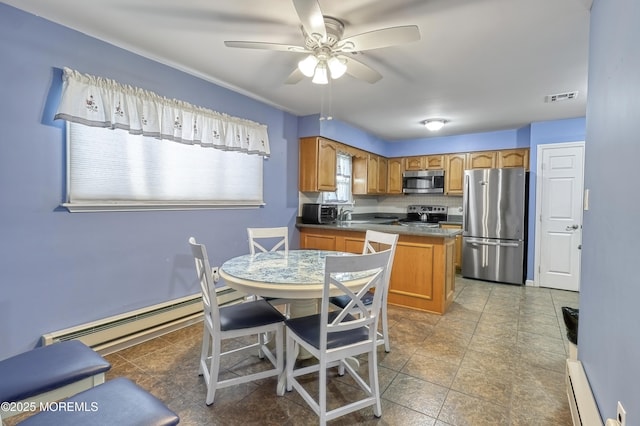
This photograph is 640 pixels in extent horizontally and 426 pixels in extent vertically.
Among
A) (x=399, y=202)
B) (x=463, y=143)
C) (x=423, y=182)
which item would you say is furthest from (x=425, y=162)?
(x=399, y=202)

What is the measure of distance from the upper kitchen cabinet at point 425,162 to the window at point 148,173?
10.9 feet

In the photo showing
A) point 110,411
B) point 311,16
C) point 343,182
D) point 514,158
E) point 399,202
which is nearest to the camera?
point 110,411

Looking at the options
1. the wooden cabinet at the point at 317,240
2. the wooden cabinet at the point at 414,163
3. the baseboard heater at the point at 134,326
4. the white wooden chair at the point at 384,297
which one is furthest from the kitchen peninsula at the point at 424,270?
the wooden cabinet at the point at 414,163

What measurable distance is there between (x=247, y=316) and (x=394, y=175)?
15.4 feet

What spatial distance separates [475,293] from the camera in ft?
13.2

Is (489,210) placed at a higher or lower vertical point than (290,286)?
higher

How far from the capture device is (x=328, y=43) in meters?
1.90

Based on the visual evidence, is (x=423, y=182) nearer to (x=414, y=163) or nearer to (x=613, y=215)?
(x=414, y=163)

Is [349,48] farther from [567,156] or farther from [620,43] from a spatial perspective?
[567,156]

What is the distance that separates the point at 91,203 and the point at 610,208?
9.99 ft

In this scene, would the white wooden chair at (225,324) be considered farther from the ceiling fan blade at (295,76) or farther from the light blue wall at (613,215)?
the light blue wall at (613,215)

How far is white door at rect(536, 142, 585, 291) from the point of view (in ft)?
13.4

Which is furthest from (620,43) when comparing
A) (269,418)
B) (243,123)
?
(243,123)

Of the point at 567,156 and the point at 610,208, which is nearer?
the point at 610,208
